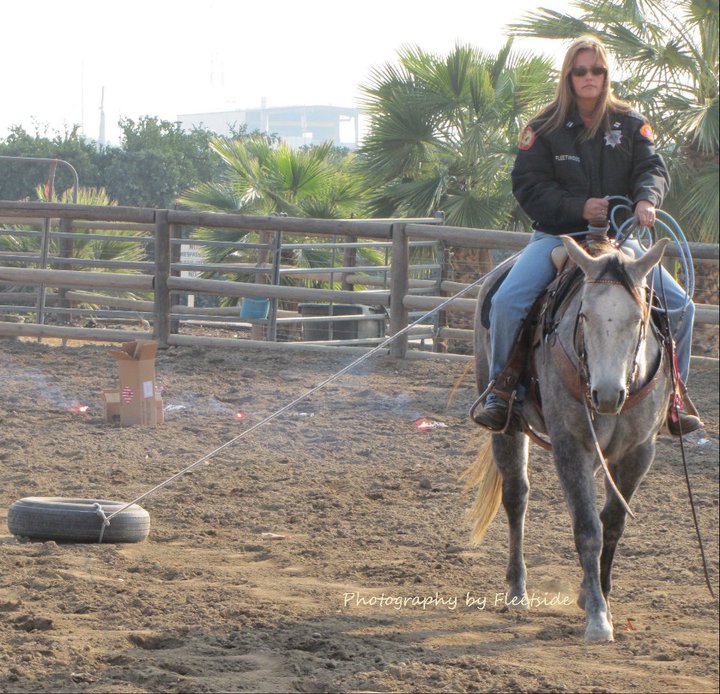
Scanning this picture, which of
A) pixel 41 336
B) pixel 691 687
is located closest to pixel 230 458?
pixel 691 687

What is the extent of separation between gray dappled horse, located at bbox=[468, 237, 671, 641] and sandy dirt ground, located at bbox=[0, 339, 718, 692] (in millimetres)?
277

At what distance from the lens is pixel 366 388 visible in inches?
406

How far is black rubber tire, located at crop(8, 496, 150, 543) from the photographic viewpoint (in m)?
5.39

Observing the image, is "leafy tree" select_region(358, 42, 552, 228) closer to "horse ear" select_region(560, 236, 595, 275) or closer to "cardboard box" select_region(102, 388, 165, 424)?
"cardboard box" select_region(102, 388, 165, 424)

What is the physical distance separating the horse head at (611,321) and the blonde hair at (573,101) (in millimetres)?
893

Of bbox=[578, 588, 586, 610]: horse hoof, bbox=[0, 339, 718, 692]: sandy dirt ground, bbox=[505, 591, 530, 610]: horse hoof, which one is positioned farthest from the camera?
bbox=[505, 591, 530, 610]: horse hoof

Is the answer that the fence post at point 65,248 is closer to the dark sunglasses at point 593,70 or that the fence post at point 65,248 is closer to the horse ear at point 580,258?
the dark sunglasses at point 593,70

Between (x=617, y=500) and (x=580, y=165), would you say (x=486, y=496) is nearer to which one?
(x=617, y=500)

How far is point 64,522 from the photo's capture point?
5391 millimetres

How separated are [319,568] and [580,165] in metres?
2.24

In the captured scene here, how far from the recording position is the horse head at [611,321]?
12.8 feet

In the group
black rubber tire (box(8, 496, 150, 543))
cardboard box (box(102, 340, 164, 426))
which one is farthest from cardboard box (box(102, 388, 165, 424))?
black rubber tire (box(8, 496, 150, 543))

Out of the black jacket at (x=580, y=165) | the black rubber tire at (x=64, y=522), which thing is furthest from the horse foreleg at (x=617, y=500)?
Result: the black rubber tire at (x=64, y=522)

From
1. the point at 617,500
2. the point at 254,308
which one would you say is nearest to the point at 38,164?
the point at 254,308
